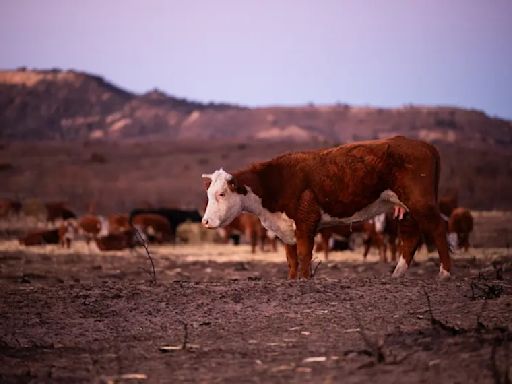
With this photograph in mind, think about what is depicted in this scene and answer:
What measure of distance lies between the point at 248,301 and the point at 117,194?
49405 millimetres

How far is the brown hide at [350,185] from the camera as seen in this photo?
12.0 meters

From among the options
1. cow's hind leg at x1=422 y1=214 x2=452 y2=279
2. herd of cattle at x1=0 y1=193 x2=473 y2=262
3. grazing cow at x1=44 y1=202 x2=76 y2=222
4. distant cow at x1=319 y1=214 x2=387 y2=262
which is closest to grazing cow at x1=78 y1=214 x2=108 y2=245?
herd of cattle at x1=0 y1=193 x2=473 y2=262

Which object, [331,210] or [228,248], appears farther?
[228,248]

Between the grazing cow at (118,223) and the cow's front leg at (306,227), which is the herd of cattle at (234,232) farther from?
the cow's front leg at (306,227)

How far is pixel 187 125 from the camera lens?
12675cm

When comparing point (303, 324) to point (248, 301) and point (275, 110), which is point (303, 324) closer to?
point (248, 301)

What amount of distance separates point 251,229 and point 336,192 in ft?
51.0

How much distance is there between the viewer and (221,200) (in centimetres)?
1262

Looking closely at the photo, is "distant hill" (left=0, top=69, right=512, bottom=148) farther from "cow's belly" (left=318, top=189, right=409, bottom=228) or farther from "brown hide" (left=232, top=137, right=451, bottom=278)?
"brown hide" (left=232, top=137, right=451, bottom=278)

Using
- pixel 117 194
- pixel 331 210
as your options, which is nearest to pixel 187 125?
pixel 117 194

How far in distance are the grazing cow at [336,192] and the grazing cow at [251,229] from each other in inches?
548

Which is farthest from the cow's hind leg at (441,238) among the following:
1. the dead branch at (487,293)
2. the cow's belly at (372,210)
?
the dead branch at (487,293)

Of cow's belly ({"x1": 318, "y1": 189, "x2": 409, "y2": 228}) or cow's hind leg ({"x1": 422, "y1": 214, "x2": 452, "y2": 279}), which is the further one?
cow's belly ({"x1": 318, "y1": 189, "x2": 409, "y2": 228})

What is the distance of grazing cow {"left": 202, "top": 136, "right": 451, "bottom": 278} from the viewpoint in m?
12.1
